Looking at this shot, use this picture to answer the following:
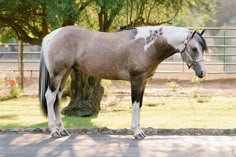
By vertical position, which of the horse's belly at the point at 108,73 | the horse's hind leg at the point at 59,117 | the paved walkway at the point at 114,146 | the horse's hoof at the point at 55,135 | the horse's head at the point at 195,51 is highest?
the horse's head at the point at 195,51

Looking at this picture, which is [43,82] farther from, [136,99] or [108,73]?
[136,99]

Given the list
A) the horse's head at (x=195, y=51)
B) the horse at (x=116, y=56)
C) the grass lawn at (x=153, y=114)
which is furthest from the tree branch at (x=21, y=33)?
the horse's head at (x=195, y=51)

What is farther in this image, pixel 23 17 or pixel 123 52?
pixel 23 17

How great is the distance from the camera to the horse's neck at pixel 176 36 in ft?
23.6

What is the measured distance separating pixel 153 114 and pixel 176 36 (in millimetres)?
4432

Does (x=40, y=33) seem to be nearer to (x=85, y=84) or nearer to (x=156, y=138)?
(x=85, y=84)

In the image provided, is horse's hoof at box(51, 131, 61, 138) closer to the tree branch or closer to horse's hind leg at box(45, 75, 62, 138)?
horse's hind leg at box(45, 75, 62, 138)

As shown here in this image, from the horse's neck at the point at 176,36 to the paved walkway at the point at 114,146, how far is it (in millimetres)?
1319

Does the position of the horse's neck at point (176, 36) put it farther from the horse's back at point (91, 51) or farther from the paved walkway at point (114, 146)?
the paved walkway at point (114, 146)

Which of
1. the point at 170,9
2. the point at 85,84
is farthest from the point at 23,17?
the point at 170,9

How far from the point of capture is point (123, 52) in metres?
7.33

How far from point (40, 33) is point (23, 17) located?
0.57 meters

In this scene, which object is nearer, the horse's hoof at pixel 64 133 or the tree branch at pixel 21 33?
the horse's hoof at pixel 64 133

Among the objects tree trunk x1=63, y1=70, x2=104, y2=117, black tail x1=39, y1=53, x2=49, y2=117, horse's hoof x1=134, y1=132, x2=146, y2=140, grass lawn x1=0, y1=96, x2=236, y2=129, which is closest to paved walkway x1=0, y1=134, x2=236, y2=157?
horse's hoof x1=134, y1=132, x2=146, y2=140
